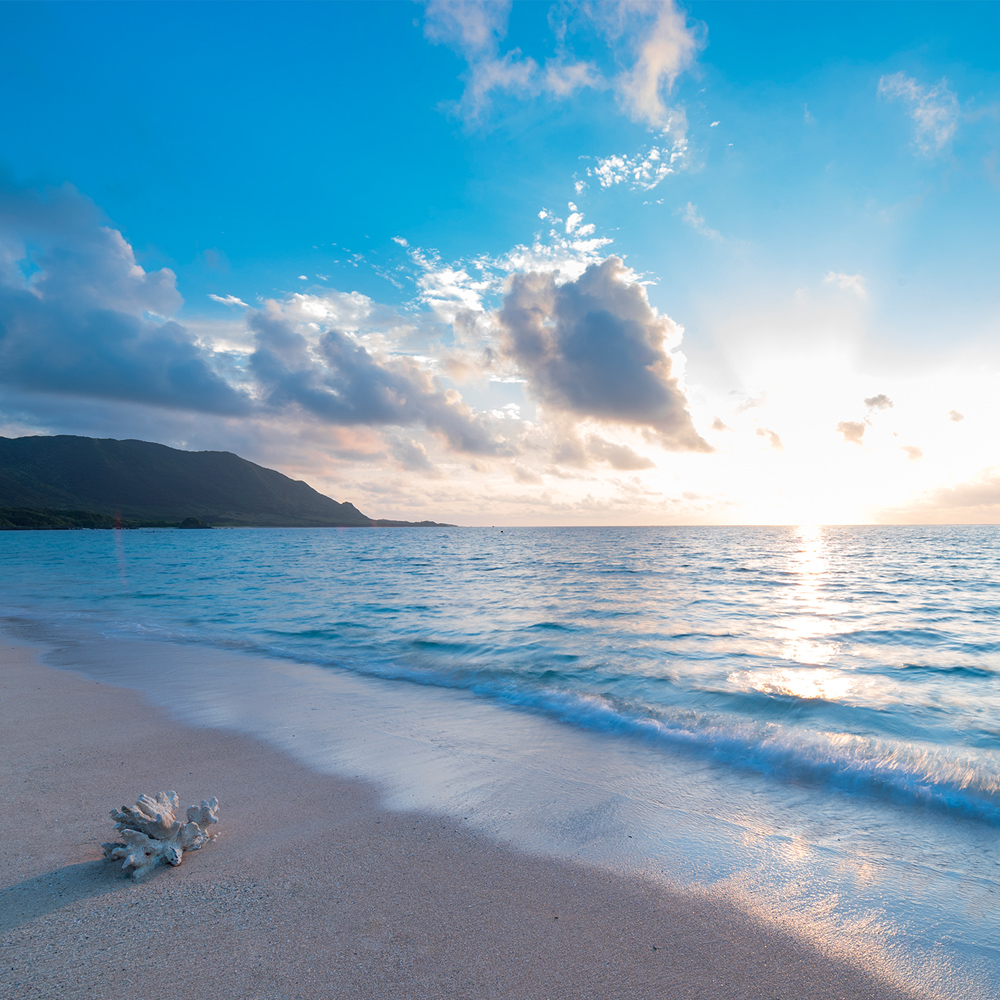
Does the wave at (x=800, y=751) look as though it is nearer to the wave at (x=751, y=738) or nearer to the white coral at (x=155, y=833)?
the wave at (x=751, y=738)

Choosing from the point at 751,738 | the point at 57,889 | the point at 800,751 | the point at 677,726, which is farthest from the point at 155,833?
the point at 800,751

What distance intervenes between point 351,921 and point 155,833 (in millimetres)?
1954

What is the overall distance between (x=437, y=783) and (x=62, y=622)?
64.2 feet

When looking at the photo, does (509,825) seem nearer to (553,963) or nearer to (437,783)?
(437,783)

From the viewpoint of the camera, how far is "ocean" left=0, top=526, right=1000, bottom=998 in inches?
178

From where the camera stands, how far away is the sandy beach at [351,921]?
3207 mm

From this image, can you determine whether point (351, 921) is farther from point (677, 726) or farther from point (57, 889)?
point (677, 726)

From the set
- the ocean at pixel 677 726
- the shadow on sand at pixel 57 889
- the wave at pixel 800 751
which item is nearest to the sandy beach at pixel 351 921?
the shadow on sand at pixel 57 889

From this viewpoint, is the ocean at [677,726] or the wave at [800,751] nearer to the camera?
the ocean at [677,726]

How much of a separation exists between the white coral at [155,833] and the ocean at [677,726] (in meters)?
1.87

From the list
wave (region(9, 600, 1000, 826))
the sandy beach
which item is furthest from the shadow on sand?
wave (region(9, 600, 1000, 826))

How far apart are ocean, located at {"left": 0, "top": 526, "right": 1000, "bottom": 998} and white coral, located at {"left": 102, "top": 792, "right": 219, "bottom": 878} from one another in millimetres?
1874

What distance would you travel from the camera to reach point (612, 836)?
201 inches

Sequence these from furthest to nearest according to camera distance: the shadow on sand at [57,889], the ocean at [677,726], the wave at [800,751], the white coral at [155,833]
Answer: the wave at [800,751] → the ocean at [677,726] → the white coral at [155,833] → the shadow on sand at [57,889]
